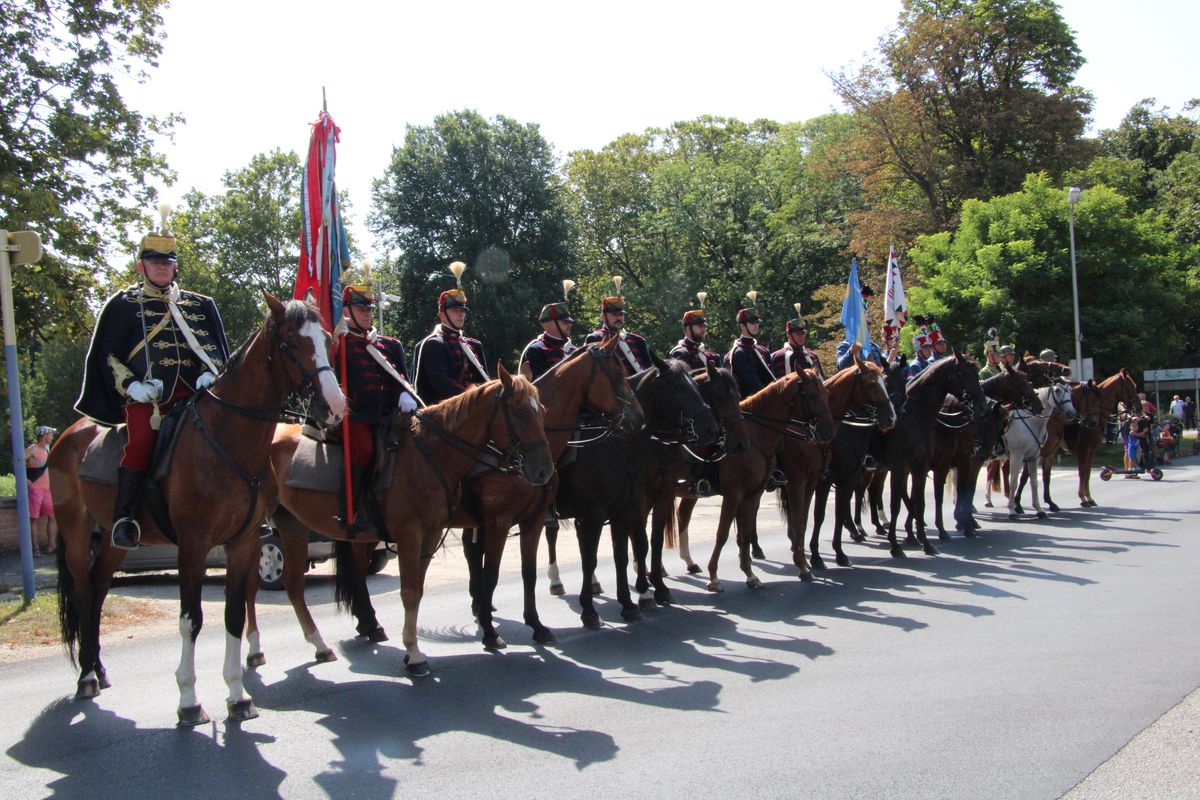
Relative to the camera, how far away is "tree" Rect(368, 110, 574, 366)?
43.8 m

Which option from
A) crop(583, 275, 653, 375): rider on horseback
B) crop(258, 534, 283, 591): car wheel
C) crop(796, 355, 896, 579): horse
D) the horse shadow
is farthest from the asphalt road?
crop(583, 275, 653, 375): rider on horseback

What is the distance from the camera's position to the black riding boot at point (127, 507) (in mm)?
6785

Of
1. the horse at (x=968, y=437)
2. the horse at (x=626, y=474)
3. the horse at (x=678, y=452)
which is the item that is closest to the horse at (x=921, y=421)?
the horse at (x=968, y=437)

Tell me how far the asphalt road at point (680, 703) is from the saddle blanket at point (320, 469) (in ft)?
4.88

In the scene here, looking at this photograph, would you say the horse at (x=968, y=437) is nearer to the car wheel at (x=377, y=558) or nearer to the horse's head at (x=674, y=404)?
the horse's head at (x=674, y=404)

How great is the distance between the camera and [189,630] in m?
6.67

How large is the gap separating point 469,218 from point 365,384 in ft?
120

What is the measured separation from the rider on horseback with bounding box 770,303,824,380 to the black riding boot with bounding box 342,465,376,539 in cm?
587

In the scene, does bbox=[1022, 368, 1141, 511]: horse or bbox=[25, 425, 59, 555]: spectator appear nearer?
bbox=[25, 425, 59, 555]: spectator

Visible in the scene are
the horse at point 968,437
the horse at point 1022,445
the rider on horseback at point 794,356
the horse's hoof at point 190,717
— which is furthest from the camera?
the horse at point 1022,445

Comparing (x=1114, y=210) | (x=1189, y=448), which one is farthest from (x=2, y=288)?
(x=1189, y=448)

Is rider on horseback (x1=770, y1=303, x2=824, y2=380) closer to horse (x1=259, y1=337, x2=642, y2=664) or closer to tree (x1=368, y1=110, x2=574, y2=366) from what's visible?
horse (x1=259, y1=337, x2=642, y2=664)

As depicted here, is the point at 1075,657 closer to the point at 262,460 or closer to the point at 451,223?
the point at 262,460

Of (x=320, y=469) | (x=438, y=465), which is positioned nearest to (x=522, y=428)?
(x=438, y=465)
